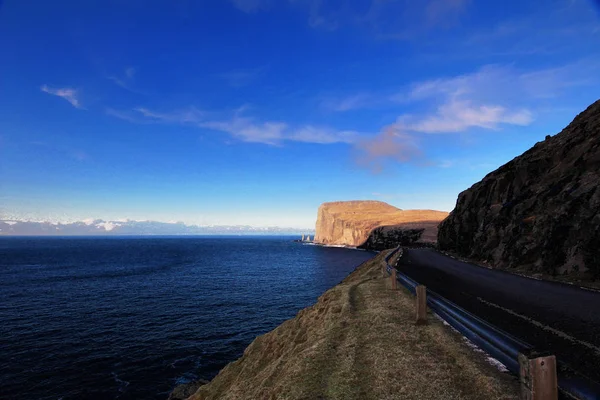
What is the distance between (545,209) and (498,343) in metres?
23.2

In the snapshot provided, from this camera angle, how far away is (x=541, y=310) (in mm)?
11438

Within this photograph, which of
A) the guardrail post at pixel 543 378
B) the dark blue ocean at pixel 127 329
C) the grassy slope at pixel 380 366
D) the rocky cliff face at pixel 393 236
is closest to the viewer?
the guardrail post at pixel 543 378

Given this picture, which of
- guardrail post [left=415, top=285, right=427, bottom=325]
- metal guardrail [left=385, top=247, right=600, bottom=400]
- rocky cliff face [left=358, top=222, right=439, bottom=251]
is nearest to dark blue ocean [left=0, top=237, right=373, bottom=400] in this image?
guardrail post [left=415, top=285, right=427, bottom=325]

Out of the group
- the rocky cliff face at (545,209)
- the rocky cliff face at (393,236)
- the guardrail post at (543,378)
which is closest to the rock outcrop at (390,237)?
the rocky cliff face at (393,236)

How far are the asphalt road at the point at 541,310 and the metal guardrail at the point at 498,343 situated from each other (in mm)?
565

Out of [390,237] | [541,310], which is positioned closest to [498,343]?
[541,310]

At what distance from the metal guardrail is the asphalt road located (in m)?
0.56

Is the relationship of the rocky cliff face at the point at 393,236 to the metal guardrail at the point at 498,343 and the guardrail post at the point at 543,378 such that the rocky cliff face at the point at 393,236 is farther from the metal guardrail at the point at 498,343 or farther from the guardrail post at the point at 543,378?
the guardrail post at the point at 543,378

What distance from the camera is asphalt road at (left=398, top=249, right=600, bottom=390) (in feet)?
Result: 24.6

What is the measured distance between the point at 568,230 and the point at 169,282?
53.9m

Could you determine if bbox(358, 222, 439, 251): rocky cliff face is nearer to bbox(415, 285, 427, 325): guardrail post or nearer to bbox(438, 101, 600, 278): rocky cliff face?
bbox(438, 101, 600, 278): rocky cliff face

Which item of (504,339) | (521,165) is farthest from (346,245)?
(504,339)

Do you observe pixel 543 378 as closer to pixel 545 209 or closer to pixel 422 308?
pixel 422 308

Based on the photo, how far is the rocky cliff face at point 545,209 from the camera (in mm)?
18656
